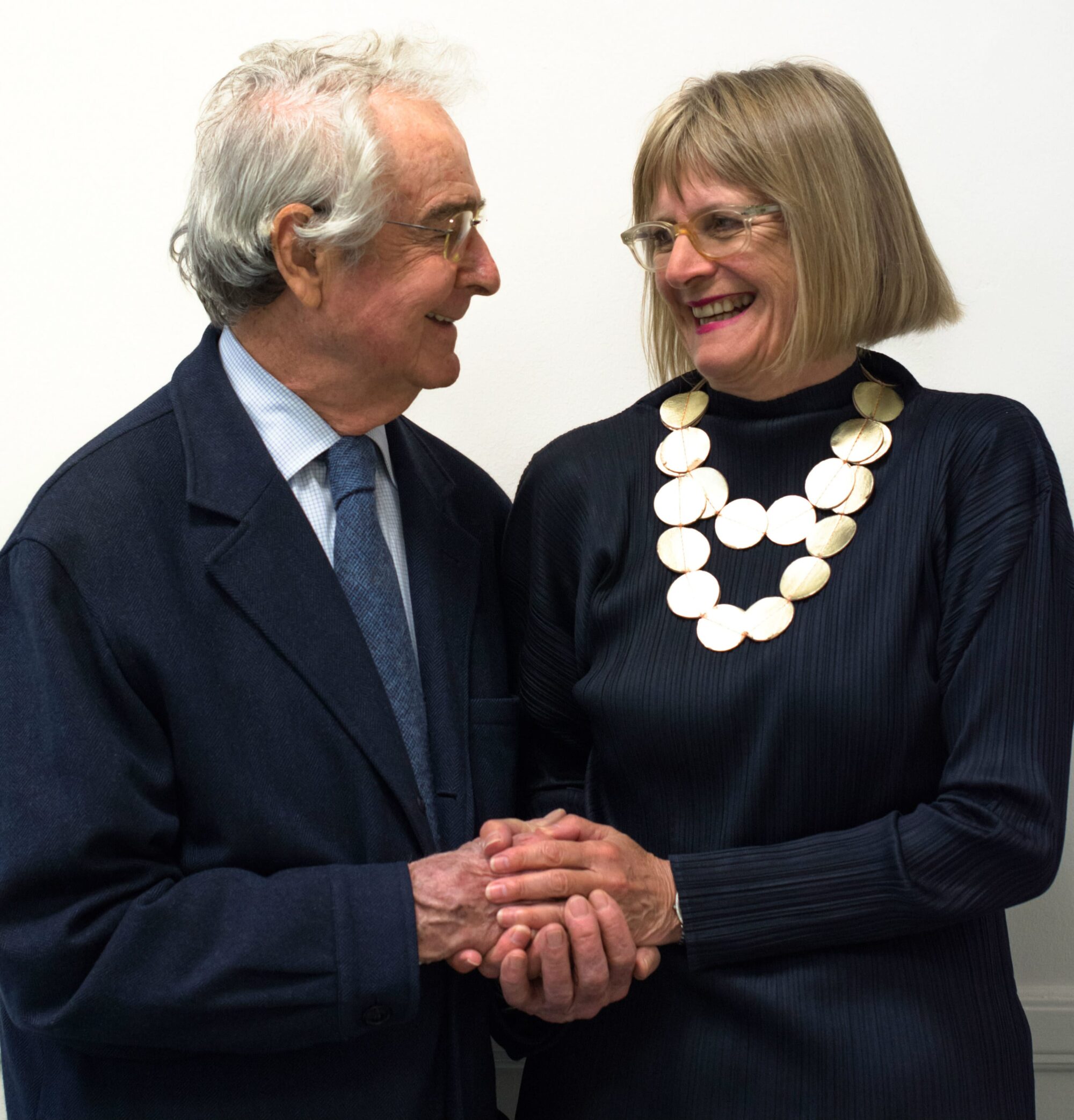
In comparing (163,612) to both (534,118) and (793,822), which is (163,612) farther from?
(534,118)

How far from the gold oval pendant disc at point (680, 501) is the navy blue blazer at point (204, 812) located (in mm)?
396

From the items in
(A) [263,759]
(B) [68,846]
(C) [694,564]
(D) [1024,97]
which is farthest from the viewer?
(D) [1024,97]

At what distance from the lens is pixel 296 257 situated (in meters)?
1.62

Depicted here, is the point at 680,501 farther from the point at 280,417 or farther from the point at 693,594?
the point at 280,417

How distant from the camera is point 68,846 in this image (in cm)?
138

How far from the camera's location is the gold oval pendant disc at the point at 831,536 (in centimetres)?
160

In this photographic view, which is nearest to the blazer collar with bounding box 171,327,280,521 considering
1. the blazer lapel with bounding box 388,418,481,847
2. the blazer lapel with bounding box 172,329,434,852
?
the blazer lapel with bounding box 172,329,434,852

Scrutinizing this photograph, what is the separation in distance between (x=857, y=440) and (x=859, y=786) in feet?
1.46

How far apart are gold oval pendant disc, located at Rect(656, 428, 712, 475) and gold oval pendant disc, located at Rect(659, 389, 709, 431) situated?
1 cm

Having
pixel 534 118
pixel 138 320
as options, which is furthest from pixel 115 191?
pixel 534 118

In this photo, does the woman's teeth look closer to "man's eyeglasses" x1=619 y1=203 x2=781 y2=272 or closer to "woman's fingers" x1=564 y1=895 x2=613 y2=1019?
"man's eyeglasses" x1=619 y1=203 x2=781 y2=272

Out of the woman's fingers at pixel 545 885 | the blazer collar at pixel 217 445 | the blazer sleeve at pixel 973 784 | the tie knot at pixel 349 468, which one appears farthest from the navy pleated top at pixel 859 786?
the blazer collar at pixel 217 445

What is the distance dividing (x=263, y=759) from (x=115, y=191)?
3.79 ft

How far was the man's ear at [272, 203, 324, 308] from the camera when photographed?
1.61m
